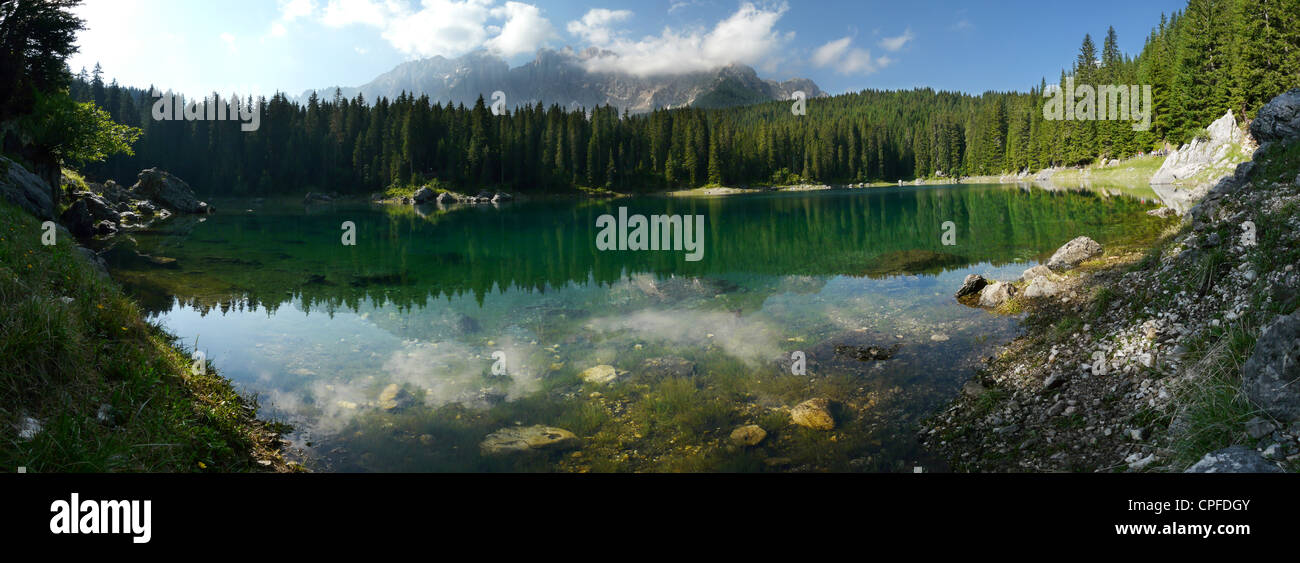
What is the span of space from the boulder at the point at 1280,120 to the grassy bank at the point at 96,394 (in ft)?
92.3

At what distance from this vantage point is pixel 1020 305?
17.2m

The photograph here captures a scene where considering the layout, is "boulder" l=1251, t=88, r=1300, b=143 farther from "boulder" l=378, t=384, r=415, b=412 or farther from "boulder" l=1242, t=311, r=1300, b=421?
"boulder" l=378, t=384, r=415, b=412

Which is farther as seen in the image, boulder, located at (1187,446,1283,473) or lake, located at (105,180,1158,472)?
lake, located at (105,180,1158,472)

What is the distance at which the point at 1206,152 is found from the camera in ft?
203

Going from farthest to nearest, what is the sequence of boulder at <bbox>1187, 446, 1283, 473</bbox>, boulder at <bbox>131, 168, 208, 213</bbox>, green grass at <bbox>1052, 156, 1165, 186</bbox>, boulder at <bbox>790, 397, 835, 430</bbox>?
green grass at <bbox>1052, 156, 1165, 186</bbox> < boulder at <bbox>131, 168, 208, 213</bbox> < boulder at <bbox>790, 397, 835, 430</bbox> < boulder at <bbox>1187, 446, 1283, 473</bbox>

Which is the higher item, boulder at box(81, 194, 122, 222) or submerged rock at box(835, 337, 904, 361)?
boulder at box(81, 194, 122, 222)

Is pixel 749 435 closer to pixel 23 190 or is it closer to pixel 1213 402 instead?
pixel 1213 402

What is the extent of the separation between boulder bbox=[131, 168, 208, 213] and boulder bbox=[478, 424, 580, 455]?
295ft

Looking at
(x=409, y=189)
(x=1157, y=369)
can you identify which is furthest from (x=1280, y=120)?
(x=409, y=189)

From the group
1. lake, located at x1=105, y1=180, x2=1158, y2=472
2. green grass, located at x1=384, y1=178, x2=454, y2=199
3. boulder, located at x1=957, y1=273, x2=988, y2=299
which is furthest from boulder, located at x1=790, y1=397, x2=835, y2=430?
green grass, located at x1=384, y1=178, x2=454, y2=199

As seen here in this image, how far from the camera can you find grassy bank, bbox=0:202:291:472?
5.76 meters

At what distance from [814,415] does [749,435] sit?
1.47 metres
